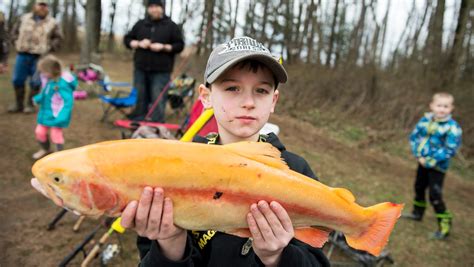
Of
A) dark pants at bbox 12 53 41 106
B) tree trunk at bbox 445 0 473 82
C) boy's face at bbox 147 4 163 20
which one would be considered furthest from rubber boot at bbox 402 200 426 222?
tree trunk at bbox 445 0 473 82

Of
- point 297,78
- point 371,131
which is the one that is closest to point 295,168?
point 371,131


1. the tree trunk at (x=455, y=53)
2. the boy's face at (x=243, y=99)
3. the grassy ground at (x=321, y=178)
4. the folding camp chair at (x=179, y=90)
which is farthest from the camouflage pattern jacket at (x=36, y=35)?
the tree trunk at (x=455, y=53)

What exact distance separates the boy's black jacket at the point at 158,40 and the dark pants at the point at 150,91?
20cm

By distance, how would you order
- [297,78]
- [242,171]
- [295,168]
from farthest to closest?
[297,78] → [295,168] → [242,171]

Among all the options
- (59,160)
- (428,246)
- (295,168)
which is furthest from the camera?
(428,246)

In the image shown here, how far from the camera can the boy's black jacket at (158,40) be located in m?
7.28

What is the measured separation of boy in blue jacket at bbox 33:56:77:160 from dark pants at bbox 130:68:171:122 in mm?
1854

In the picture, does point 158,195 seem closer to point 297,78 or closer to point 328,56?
point 297,78

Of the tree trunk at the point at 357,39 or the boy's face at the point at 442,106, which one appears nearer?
the boy's face at the point at 442,106

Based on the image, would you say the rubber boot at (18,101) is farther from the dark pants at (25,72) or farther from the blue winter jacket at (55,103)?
the blue winter jacket at (55,103)

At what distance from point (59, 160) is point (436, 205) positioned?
227 inches

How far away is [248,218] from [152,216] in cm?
37

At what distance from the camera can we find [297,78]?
14727 mm

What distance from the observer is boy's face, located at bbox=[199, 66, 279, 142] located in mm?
1784
